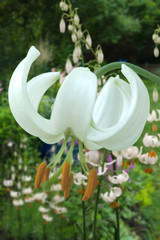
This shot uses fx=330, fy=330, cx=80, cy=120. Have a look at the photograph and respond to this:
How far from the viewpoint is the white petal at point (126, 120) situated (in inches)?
15.9

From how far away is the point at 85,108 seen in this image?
40 centimetres

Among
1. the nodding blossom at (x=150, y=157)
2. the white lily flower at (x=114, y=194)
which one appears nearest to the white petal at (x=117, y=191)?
the white lily flower at (x=114, y=194)

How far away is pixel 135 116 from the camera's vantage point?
16.0 inches

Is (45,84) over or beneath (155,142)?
over

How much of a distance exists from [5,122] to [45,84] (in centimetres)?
225

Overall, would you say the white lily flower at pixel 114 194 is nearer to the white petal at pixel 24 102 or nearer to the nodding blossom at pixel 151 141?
the nodding blossom at pixel 151 141

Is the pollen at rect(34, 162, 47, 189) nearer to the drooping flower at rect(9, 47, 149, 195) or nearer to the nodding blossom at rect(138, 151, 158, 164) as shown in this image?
the drooping flower at rect(9, 47, 149, 195)

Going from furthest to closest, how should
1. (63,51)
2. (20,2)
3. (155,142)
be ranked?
(20,2) → (63,51) → (155,142)

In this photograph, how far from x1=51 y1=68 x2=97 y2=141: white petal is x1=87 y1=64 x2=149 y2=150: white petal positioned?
3cm

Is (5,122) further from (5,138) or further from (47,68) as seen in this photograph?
(47,68)

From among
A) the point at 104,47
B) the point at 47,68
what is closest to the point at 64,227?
the point at 47,68

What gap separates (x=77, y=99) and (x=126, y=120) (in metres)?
0.07

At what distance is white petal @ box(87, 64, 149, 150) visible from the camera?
0.40 metres

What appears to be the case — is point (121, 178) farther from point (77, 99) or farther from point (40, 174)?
point (77, 99)
